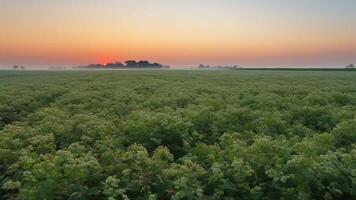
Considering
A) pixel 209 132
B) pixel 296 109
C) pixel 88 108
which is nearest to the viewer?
pixel 209 132

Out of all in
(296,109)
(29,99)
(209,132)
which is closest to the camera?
(209,132)

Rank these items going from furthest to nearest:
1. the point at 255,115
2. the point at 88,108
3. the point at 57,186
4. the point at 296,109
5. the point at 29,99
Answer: the point at 29,99 → the point at 88,108 → the point at 296,109 → the point at 255,115 → the point at 57,186

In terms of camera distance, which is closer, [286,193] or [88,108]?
[286,193]

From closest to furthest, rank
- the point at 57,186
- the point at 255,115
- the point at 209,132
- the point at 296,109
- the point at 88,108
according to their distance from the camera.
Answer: the point at 57,186, the point at 209,132, the point at 255,115, the point at 296,109, the point at 88,108

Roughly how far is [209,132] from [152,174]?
4596 mm

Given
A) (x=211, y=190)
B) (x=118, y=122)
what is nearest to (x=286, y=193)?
(x=211, y=190)

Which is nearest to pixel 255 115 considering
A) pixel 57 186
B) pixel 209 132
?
pixel 209 132

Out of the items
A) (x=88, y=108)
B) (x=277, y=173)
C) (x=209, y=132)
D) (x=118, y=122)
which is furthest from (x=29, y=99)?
(x=277, y=173)

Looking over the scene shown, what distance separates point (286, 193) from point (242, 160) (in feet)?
3.08

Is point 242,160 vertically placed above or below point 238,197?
above

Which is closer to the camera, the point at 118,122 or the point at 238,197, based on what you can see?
the point at 238,197

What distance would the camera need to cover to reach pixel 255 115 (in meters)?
13.0

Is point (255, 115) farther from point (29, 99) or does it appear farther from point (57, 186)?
point (29, 99)

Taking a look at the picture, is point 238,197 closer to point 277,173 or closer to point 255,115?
point 277,173
